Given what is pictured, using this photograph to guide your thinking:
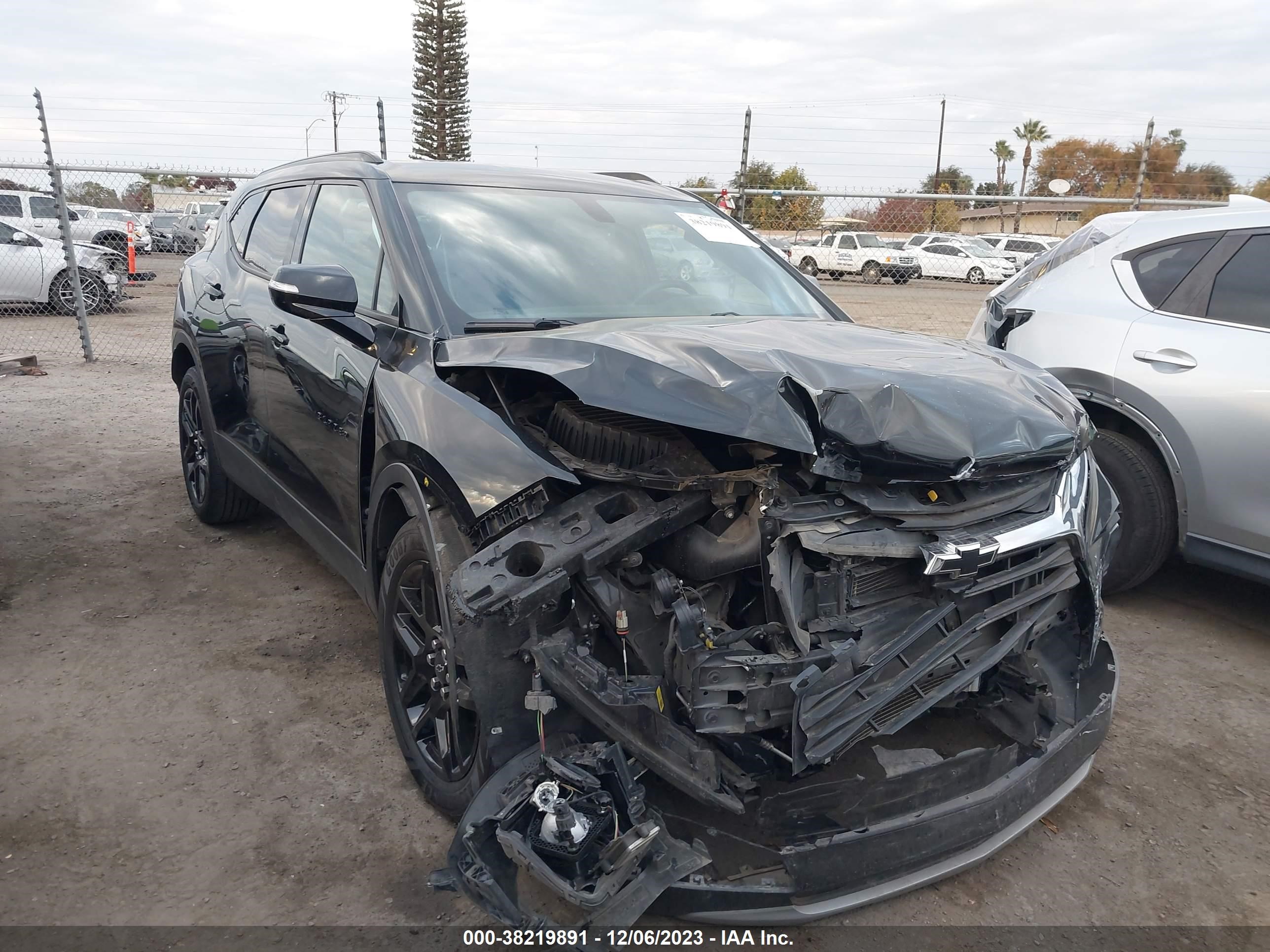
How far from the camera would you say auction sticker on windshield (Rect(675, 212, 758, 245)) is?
387cm

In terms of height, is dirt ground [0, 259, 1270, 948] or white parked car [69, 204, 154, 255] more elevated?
white parked car [69, 204, 154, 255]

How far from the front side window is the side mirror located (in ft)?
0.53

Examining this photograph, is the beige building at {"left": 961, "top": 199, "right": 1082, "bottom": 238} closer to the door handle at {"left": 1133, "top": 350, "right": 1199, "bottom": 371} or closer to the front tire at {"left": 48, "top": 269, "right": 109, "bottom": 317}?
the door handle at {"left": 1133, "top": 350, "right": 1199, "bottom": 371}

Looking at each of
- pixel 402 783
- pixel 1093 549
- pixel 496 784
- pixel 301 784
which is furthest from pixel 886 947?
pixel 301 784

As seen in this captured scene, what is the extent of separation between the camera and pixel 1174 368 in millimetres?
4027

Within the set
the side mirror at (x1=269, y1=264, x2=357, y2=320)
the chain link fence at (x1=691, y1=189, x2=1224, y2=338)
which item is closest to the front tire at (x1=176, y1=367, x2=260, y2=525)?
the side mirror at (x1=269, y1=264, x2=357, y2=320)

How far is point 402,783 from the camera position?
114 inches

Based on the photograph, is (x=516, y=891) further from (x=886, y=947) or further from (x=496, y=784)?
(x=886, y=947)

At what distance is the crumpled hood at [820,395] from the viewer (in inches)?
87.0

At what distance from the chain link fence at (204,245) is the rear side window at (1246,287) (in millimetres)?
1886

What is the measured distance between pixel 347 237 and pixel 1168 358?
3.42 meters

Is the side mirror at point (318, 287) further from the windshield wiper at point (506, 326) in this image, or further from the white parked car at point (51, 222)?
the white parked car at point (51, 222)

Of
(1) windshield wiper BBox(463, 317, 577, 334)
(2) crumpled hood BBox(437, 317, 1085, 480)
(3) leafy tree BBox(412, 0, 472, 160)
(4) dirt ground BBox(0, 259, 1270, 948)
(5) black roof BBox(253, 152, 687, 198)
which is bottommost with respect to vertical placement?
(4) dirt ground BBox(0, 259, 1270, 948)

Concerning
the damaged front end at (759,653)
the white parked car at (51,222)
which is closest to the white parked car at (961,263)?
the white parked car at (51,222)
